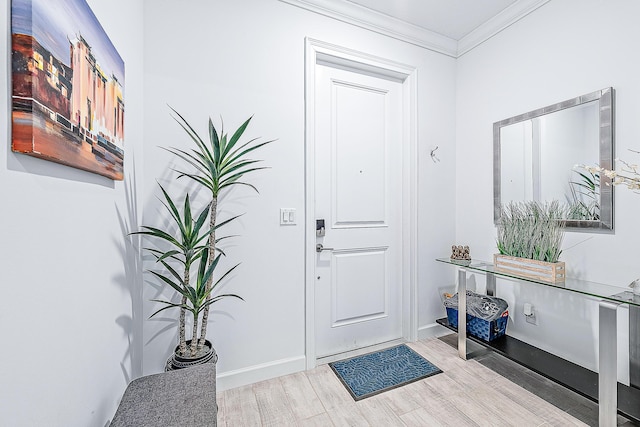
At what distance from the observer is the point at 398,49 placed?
2.35m

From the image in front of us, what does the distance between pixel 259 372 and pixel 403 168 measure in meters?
1.94

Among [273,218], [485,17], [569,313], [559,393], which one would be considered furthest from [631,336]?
[485,17]

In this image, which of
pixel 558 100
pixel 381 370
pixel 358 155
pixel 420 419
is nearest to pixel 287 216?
pixel 358 155

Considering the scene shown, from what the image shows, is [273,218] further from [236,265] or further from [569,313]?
[569,313]

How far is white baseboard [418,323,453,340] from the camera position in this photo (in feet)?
8.02

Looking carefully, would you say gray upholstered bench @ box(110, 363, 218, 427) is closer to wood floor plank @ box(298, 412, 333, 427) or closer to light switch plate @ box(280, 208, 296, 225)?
wood floor plank @ box(298, 412, 333, 427)

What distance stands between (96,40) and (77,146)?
42cm

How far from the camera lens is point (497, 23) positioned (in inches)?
88.3

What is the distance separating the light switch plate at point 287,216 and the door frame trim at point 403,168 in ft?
0.33

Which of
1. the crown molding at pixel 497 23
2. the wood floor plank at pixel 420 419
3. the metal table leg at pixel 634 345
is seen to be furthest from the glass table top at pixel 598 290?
the crown molding at pixel 497 23

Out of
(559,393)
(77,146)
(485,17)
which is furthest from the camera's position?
(485,17)

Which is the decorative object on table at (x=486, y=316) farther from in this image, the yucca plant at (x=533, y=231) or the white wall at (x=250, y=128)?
the white wall at (x=250, y=128)

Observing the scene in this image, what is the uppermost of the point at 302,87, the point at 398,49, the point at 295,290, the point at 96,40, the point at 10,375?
the point at 398,49

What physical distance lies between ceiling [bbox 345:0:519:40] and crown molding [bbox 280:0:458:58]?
0.04 m
